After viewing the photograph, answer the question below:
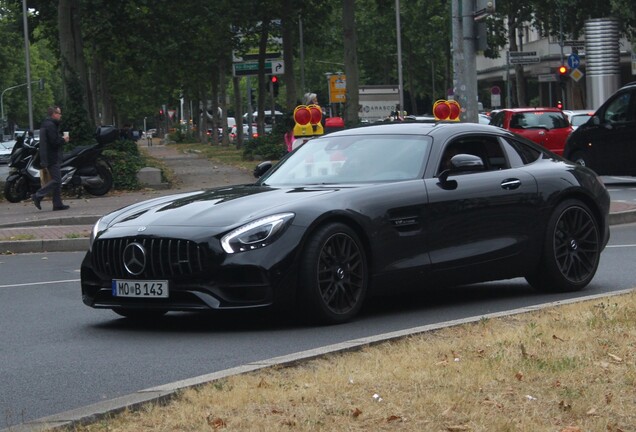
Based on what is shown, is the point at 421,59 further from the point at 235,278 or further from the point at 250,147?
the point at 235,278

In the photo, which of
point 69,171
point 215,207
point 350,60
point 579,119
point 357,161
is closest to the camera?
point 215,207

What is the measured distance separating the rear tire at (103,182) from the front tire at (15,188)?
1.17m

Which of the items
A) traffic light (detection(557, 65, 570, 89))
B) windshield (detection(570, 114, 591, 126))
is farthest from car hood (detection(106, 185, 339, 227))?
traffic light (detection(557, 65, 570, 89))

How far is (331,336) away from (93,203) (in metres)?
16.2

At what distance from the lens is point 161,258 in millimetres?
9055

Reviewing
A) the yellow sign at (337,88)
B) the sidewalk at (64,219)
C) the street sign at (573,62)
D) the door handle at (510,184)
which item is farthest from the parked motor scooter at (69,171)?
the yellow sign at (337,88)

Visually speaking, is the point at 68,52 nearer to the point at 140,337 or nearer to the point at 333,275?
the point at 140,337

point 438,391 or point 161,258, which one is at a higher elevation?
point 161,258

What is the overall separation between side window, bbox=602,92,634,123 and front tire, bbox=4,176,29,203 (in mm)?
10945

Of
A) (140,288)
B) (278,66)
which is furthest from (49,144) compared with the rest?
(278,66)

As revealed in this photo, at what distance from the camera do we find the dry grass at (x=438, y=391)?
5.70 meters

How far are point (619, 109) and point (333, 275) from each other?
56.1 ft

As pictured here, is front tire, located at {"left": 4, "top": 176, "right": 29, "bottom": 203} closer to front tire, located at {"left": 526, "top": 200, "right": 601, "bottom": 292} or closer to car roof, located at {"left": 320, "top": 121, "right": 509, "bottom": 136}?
car roof, located at {"left": 320, "top": 121, "right": 509, "bottom": 136}

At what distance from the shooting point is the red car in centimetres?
3425
